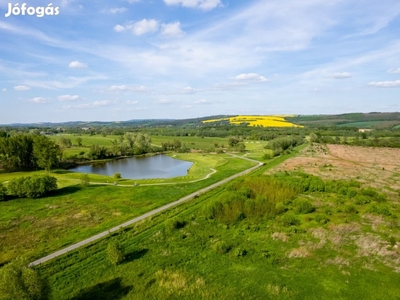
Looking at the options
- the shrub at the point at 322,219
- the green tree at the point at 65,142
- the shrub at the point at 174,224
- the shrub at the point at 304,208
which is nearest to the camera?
the shrub at the point at 322,219

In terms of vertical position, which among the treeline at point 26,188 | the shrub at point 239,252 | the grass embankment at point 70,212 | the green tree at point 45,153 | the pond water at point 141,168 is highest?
the green tree at point 45,153

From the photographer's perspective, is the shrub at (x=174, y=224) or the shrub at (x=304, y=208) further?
the shrub at (x=304, y=208)

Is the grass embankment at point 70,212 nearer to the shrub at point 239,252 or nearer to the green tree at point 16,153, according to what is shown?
the shrub at point 239,252

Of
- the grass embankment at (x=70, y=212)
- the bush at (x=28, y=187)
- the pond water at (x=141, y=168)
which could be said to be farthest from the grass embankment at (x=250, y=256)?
the pond water at (x=141, y=168)

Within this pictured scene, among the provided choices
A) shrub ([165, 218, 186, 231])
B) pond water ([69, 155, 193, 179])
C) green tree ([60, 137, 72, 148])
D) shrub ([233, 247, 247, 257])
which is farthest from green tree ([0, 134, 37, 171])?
shrub ([233, 247, 247, 257])

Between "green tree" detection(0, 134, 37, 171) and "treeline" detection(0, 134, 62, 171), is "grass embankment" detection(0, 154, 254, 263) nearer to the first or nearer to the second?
"treeline" detection(0, 134, 62, 171)

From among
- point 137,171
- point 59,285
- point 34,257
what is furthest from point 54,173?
point 59,285

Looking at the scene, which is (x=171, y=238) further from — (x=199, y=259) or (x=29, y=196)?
(x=29, y=196)
